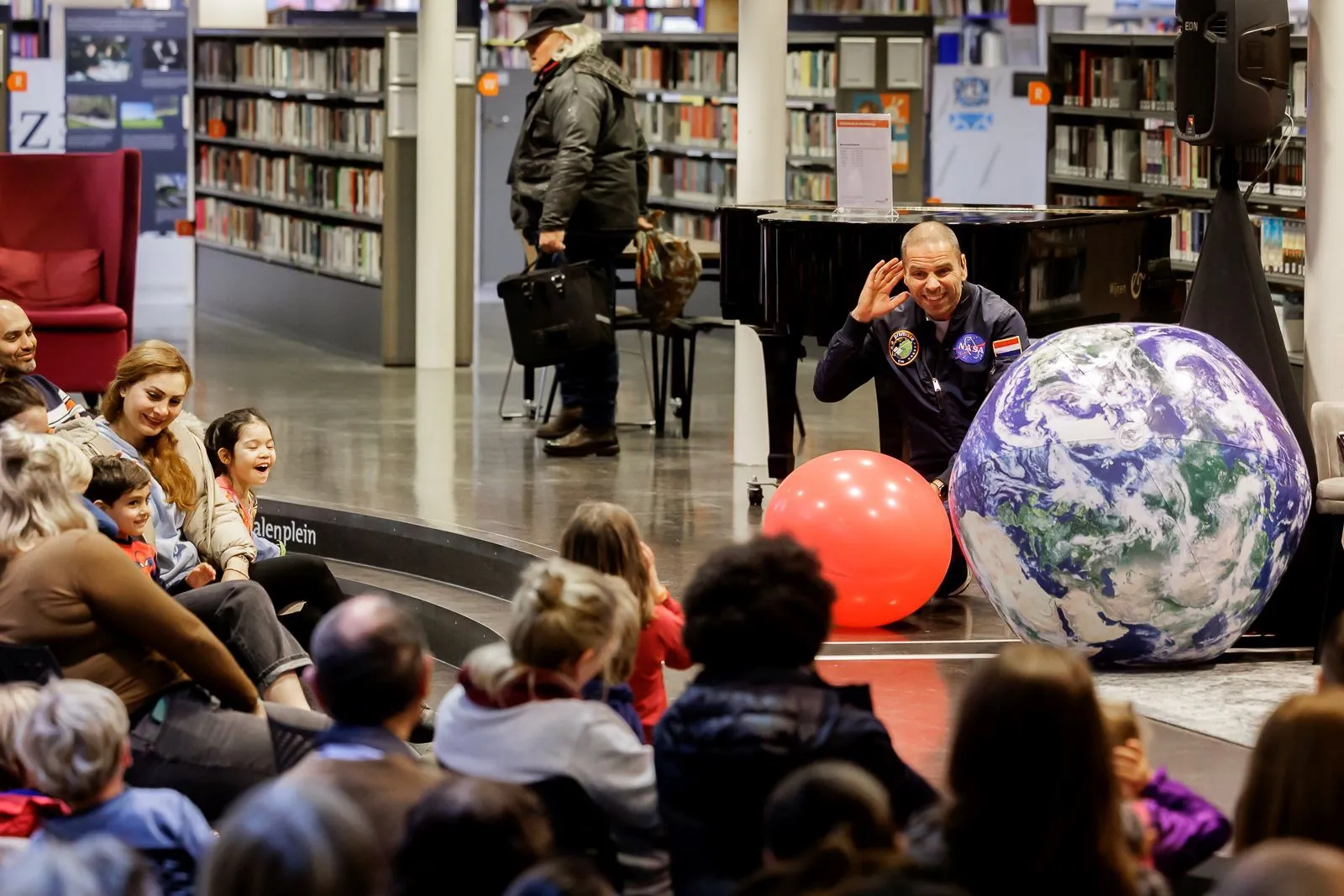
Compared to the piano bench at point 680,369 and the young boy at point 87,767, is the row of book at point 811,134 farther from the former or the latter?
the young boy at point 87,767

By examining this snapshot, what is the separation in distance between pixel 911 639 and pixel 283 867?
3374 millimetres

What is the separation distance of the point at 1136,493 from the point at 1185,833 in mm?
1552

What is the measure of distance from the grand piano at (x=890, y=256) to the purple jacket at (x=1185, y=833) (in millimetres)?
3259

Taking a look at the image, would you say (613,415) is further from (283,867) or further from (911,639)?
(283,867)

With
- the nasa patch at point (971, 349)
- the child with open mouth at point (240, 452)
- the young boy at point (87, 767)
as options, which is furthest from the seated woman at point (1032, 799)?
the nasa patch at point (971, 349)

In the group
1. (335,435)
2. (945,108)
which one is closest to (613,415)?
(335,435)

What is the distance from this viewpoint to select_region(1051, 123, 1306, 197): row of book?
10125 millimetres

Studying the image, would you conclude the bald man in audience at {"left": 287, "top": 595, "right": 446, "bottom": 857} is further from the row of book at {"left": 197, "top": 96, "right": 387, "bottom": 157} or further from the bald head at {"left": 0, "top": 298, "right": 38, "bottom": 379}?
the row of book at {"left": 197, "top": 96, "right": 387, "bottom": 157}

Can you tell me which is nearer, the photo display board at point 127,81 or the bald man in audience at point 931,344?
the bald man in audience at point 931,344

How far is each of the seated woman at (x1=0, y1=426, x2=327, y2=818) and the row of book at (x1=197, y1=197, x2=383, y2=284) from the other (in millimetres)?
7696

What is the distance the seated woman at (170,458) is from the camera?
513 cm

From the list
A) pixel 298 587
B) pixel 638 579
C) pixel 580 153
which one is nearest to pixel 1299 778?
pixel 638 579

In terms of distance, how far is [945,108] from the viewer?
15992mm

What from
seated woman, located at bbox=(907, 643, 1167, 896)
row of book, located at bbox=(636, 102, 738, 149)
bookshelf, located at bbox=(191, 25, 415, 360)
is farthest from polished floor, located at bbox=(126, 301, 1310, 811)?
seated woman, located at bbox=(907, 643, 1167, 896)
